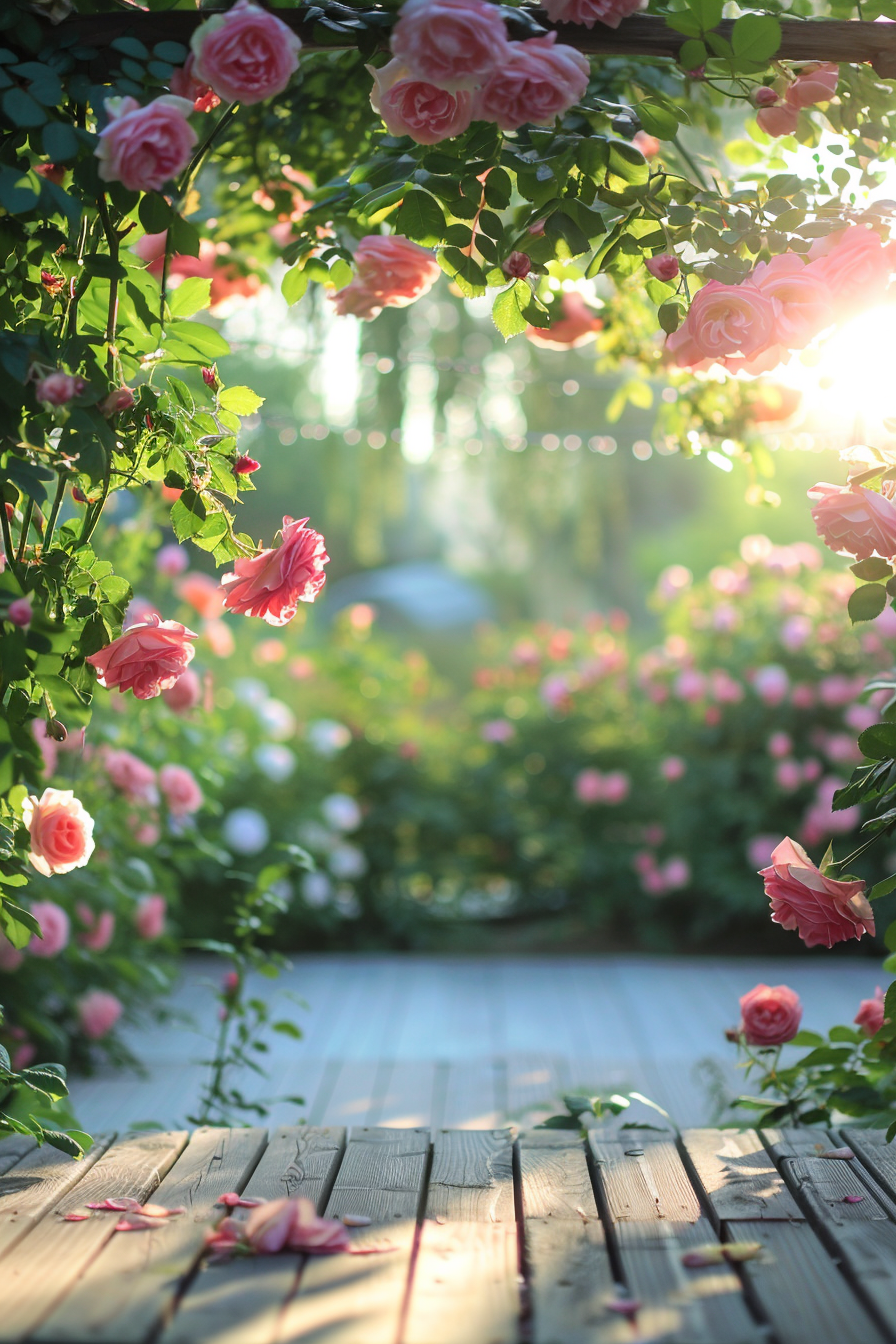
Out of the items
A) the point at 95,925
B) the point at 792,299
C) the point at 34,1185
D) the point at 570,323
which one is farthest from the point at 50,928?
the point at 792,299

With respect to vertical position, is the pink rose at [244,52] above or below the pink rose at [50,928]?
below

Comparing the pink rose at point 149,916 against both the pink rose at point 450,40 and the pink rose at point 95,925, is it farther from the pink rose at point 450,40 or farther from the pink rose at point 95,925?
the pink rose at point 450,40

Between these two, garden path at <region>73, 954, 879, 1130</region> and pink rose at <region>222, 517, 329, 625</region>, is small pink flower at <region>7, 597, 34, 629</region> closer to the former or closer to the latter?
pink rose at <region>222, 517, 329, 625</region>

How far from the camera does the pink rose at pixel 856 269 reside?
55.1 inches

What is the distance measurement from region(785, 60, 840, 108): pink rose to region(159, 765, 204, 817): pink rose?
1.85 m

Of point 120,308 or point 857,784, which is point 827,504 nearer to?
point 857,784

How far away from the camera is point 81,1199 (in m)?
1.46

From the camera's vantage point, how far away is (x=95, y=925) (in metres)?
2.70

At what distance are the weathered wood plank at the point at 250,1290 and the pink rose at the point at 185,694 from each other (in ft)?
4.65

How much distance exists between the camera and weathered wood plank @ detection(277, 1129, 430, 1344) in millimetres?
1113

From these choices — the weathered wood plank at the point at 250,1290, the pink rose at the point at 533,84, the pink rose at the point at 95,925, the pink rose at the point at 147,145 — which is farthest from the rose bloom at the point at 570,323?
the pink rose at the point at 95,925

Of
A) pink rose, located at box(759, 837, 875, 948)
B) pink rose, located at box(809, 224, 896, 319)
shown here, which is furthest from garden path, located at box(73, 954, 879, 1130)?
pink rose, located at box(809, 224, 896, 319)

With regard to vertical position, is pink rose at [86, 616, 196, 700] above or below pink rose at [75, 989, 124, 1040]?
below

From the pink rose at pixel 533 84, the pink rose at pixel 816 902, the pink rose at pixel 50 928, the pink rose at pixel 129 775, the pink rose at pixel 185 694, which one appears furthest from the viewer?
the pink rose at pixel 185 694
